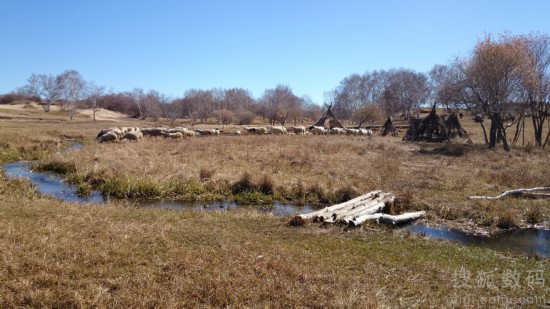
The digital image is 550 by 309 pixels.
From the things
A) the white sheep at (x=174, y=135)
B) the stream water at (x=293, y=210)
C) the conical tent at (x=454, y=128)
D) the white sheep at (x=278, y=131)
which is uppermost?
the conical tent at (x=454, y=128)

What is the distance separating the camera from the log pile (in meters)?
11.5

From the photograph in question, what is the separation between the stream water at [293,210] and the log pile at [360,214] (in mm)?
513

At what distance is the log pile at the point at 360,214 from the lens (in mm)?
11453

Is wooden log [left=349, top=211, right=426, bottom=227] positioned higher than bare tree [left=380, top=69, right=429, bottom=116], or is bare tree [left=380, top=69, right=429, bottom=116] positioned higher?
bare tree [left=380, top=69, right=429, bottom=116]

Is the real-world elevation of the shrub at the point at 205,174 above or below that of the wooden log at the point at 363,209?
above

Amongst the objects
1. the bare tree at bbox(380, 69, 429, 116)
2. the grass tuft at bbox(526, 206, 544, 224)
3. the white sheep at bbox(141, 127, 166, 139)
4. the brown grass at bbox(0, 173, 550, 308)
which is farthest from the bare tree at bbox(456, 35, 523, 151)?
the bare tree at bbox(380, 69, 429, 116)

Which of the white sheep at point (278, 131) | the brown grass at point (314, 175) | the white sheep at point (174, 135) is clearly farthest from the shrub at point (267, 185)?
the white sheep at point (278, 131)

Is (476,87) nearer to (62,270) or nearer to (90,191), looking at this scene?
(90,191)

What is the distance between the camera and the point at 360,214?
484 inches

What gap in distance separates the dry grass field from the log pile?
586 mm

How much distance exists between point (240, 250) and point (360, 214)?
5.36 m

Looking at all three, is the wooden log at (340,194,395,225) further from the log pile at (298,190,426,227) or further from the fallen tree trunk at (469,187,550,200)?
the fallen tree trunk at (469,187,550,200)

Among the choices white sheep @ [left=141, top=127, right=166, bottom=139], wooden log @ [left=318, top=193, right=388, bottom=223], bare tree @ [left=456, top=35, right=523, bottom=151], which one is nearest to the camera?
wooden log @ [left=318, top=193, right=388, bottom=223]

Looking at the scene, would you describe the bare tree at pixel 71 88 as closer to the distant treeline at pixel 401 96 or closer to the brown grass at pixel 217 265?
the distant treeline at pixel 401 96
